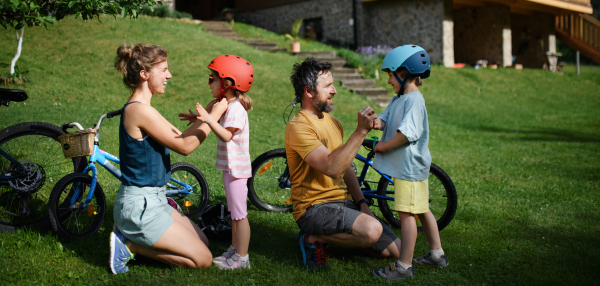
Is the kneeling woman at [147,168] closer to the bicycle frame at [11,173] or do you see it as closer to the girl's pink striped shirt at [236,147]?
the girl's pink striped shirt at [236,147]

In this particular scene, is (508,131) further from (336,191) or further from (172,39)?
(172,39)

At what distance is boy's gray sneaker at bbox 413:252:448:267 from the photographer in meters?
3.10

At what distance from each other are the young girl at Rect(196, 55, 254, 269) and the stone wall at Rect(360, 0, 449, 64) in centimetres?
1445

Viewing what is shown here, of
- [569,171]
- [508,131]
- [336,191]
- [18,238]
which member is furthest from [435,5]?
[18,238]

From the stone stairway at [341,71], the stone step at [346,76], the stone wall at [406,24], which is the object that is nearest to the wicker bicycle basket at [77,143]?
the stone stairway at [341,71]

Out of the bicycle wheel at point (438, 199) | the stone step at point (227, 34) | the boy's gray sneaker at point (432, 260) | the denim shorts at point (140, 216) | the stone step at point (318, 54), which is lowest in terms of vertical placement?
the boy's gray sneaker at point (432, 260)

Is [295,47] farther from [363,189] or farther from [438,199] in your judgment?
[438,199]

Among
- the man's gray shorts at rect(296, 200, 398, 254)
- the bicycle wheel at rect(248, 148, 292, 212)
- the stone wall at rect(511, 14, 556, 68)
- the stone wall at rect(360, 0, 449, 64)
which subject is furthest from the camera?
the stone wall at rect(511, 14, 556, 68)

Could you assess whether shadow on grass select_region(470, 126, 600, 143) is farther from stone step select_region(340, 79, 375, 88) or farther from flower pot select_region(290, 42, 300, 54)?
flower pot select_region(290, 42, 300, 54)

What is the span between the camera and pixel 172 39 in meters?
12.3

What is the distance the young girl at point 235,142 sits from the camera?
2883 mm

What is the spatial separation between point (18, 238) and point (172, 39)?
988cm

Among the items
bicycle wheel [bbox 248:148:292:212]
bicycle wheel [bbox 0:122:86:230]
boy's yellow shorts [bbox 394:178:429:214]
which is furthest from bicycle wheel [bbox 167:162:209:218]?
boy's yellow shorts [bbox 394:178:429:214]

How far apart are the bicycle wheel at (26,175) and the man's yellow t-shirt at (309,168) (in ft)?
6.13
